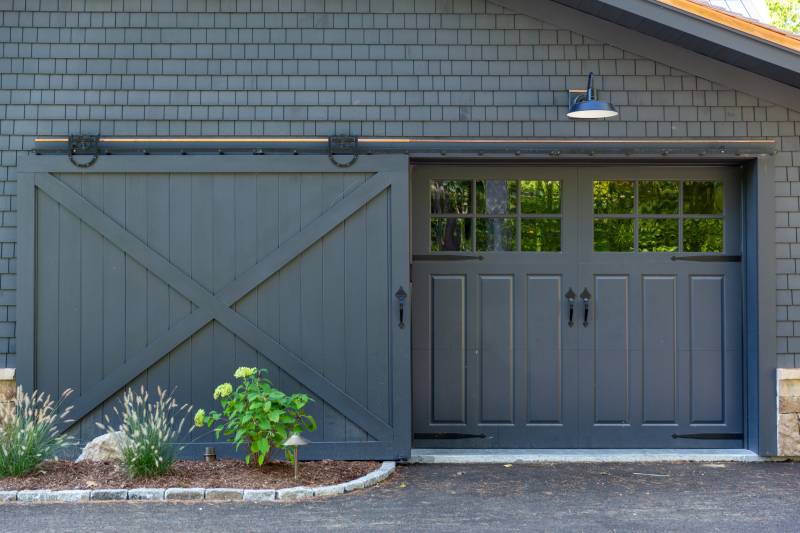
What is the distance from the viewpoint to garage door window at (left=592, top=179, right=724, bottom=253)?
291 inches

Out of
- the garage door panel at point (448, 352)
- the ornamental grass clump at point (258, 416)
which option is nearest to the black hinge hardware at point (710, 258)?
the garage door panel at point (448, 352)

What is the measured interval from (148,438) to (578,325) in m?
3.55

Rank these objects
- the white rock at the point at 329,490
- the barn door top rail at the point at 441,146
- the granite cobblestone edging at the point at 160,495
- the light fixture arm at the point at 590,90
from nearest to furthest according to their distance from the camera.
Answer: the granite cobblestone edging at the point at 160,495
the white rock at the point at 329,490
the light fixture arm at the point at 590,90
the barn door top rail at the point at 441,146

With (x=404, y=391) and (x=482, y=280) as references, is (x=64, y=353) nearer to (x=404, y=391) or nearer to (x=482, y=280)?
(x=404, y=391)

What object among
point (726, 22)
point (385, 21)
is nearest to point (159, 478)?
point (385, 21)

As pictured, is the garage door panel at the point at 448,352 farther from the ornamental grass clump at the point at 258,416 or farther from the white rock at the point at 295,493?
the white rock at the point at 295,493

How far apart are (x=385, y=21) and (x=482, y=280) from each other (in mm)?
2274

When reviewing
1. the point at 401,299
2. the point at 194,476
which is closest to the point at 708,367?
the point at 401,299

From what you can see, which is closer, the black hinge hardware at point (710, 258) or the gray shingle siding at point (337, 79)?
the gray shingle siding at point (337, 79)

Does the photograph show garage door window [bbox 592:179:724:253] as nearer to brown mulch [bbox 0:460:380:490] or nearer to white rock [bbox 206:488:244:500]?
brown mulch [bbox 0:460:380:490]

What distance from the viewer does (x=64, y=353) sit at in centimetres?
697

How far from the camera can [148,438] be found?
20.4 ft

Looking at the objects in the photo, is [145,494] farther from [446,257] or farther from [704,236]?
[704,236]

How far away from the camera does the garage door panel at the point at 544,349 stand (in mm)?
7348
